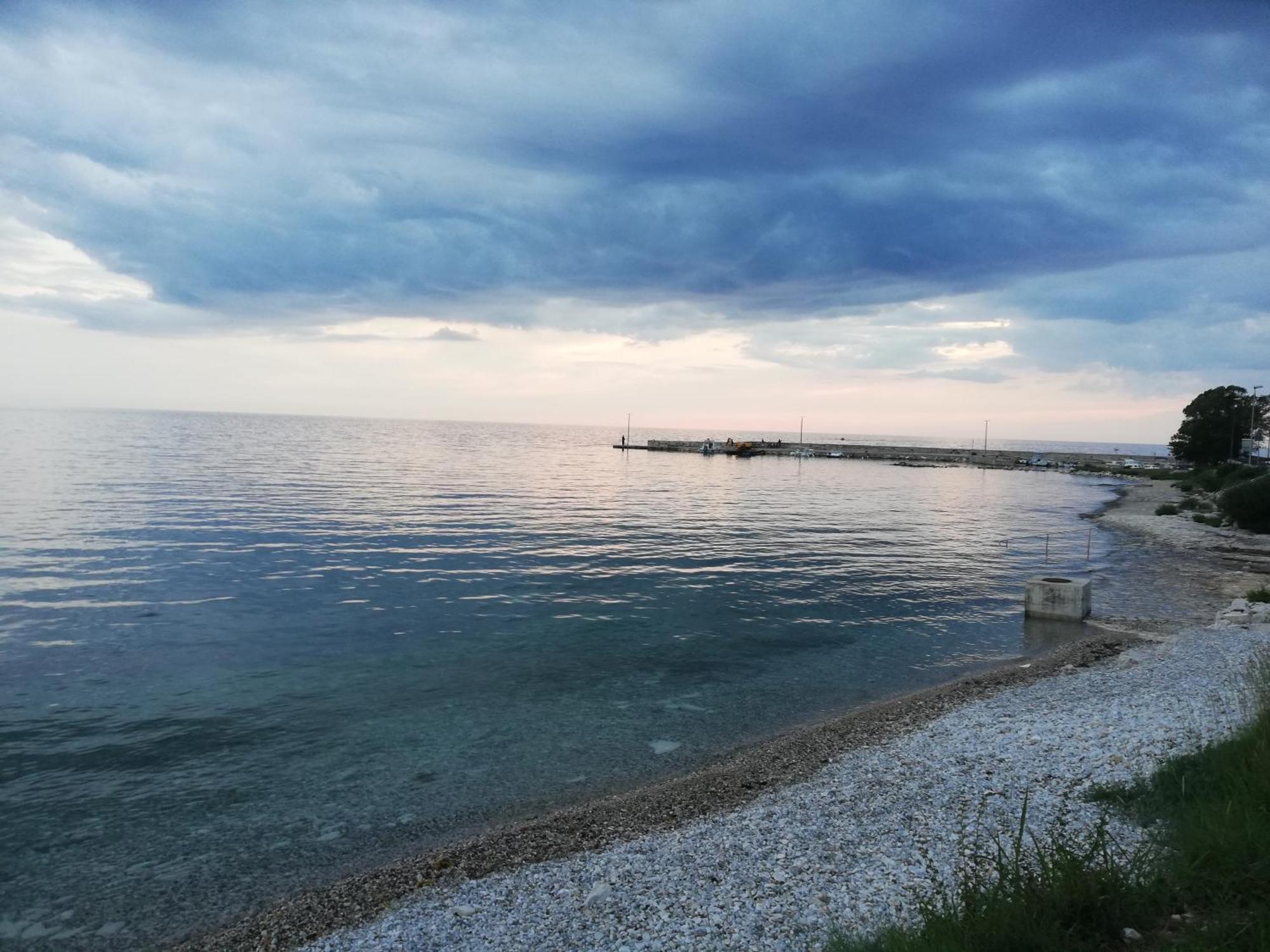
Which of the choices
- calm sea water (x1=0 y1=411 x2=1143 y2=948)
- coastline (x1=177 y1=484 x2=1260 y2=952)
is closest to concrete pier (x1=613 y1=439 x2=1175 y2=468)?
calm sea water (x1=0 y1=411 x2=1143 y2=948)

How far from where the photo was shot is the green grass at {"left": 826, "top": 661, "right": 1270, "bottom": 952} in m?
5.25

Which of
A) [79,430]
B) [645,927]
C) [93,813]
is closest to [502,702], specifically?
[93,813]

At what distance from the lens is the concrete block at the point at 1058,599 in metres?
23.9

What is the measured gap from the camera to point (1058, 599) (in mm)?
24156

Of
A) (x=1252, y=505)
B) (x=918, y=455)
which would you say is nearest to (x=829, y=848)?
(x=1252, y=505)

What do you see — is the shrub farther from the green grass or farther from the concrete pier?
the concrete pier

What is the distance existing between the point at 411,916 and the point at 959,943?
220 inches

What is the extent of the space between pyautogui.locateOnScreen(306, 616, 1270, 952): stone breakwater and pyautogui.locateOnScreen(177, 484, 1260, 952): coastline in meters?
0.36

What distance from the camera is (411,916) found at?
311 inches

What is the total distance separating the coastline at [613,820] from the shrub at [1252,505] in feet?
125

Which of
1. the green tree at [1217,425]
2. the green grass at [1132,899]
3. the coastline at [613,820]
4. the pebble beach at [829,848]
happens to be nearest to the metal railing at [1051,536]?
the coastline at [613,820]

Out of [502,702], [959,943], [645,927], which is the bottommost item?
[502,702]

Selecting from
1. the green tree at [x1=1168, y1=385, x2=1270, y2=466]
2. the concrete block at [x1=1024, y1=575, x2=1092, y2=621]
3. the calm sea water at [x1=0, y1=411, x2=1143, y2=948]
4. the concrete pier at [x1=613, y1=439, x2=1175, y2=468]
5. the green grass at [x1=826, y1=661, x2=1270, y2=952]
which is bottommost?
the calm sea water at [x1=0, y1=411, x2=1143, y2=948]

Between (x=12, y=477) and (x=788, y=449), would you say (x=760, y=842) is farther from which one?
(x=788, y=449)
